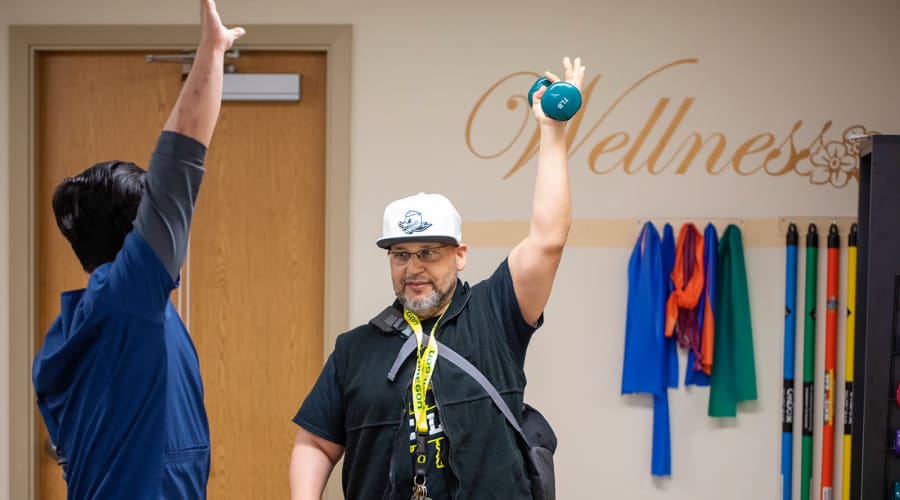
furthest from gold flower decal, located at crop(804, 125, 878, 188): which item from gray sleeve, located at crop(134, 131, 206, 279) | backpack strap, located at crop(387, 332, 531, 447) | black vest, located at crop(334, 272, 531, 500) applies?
gray sleeve, located at crop(134, 131, 206, 279)

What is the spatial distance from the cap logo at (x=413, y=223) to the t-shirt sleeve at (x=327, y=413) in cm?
38

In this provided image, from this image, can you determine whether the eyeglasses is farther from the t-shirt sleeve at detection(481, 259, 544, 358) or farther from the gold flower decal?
the gold flower decal

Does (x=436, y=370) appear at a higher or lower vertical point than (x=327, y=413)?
higher

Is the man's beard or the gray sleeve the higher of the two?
the gray sleeve

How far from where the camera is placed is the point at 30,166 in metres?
3.29

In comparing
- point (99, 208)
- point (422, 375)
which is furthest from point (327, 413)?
point (99, 208)

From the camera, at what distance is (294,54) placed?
3.30 metres

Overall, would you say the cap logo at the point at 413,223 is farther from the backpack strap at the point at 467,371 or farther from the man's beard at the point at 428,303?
the backpack strap at the point at 467,371

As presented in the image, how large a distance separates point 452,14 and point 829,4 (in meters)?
1.36

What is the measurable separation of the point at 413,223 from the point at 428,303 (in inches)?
7.3

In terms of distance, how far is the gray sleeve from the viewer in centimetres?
109

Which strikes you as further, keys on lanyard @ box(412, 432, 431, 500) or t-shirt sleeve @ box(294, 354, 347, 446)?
t-shirt sleeve @ box(294, 354, 347, 446)

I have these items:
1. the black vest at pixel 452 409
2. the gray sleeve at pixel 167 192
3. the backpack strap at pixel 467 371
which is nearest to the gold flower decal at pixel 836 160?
the black vest at pixel 452 409

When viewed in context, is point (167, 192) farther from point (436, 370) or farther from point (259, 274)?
point (259, 274)
